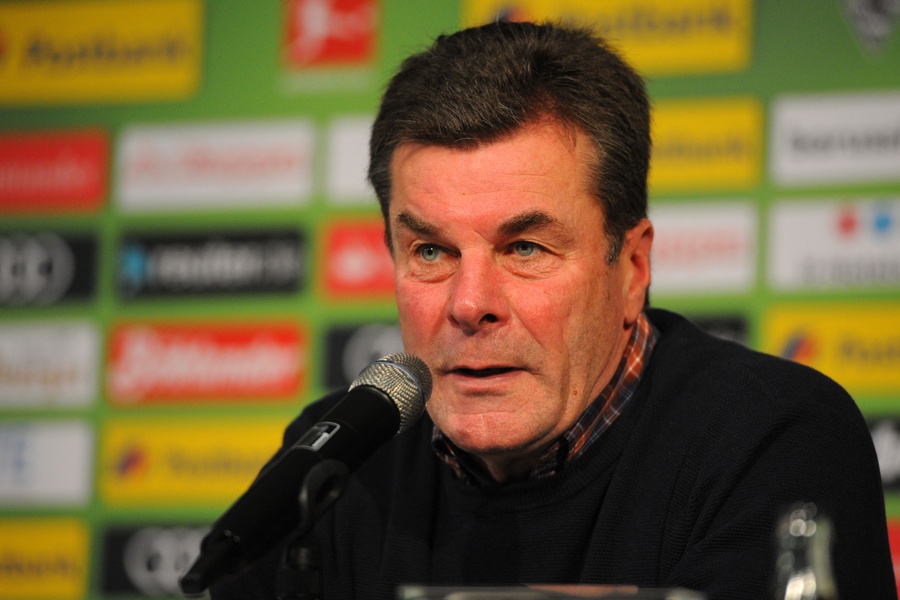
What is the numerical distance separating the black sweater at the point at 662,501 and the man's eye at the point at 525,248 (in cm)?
36

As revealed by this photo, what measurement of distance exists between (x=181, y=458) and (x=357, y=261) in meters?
0.95

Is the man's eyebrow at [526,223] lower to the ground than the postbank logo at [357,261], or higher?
higher

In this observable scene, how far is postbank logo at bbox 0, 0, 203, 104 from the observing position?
421 centimetres

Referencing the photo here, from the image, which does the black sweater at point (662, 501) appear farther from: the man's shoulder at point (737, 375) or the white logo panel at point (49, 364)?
the white logo panel at point (49, 364)

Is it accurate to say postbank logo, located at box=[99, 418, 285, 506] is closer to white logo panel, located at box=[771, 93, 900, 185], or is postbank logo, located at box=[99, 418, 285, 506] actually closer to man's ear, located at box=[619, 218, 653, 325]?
white logo panel, located at box=[771, 93, 900, 185]

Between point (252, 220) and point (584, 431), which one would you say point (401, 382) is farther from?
point (252, 220)

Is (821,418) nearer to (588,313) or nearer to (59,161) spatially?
(588,313)

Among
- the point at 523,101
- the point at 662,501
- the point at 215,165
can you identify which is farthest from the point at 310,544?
the point at 215,165

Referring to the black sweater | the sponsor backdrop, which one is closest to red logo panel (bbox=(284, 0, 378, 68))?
the sponsor backdrop

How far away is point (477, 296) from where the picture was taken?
1773 mm

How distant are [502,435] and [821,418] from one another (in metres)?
0.51

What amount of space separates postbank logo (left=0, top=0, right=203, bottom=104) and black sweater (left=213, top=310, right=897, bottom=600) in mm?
2434

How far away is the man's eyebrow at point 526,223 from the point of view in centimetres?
183

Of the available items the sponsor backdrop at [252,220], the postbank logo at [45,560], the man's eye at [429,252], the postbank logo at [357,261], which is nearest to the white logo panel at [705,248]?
the sponsor backdrop at [252,220]
